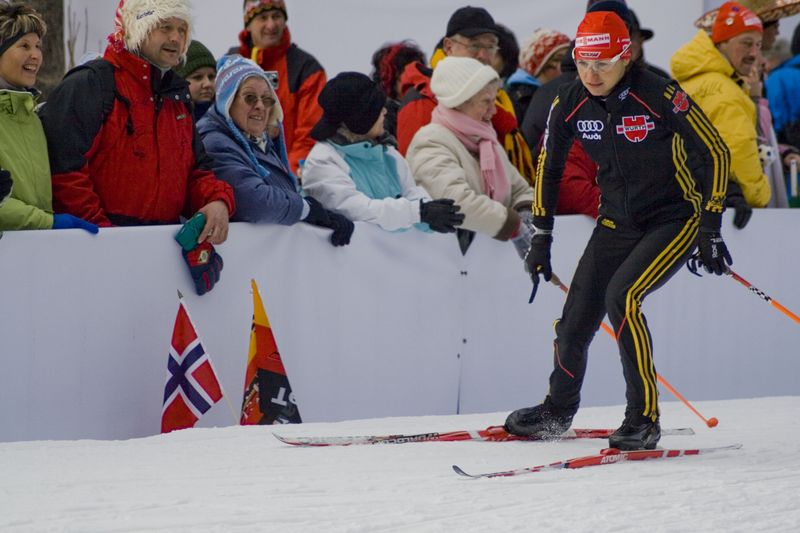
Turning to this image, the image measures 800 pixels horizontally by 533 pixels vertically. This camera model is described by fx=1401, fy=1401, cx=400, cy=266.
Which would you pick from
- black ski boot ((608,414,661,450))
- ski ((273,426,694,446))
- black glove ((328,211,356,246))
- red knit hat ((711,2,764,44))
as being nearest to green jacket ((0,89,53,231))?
ski ((273,426,694,446))

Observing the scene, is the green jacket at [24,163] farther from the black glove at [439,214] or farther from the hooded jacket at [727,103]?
the hooded jacket at [727,103]

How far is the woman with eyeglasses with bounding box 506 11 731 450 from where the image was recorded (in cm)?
567

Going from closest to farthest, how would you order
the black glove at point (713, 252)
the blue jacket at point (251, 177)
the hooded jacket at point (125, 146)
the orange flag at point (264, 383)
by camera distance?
the black glove at point (713, 252)
the hooded jacket at point (125, 146)
the orange flag at point (264, 383)
the blue jacket at point (251, 177)

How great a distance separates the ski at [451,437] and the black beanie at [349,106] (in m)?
1.84

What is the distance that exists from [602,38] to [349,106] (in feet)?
6.32

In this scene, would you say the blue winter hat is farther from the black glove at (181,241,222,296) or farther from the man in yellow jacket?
the man in yellow jacket

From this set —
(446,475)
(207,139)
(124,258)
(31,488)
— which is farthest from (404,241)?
(31,488)

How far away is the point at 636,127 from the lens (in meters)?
5.70

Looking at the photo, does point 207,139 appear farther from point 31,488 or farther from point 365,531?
point 365,531

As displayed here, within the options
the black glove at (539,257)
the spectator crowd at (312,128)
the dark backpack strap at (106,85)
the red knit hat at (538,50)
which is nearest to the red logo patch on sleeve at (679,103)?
the spectator crowd at (312,128)

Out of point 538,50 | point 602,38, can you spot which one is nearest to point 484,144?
point 538,50

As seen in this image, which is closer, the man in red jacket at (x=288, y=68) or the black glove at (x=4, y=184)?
the black glove at (x=4, y=184)

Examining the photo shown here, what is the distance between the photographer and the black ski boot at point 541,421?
20.2 ft

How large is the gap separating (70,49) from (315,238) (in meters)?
2.43
